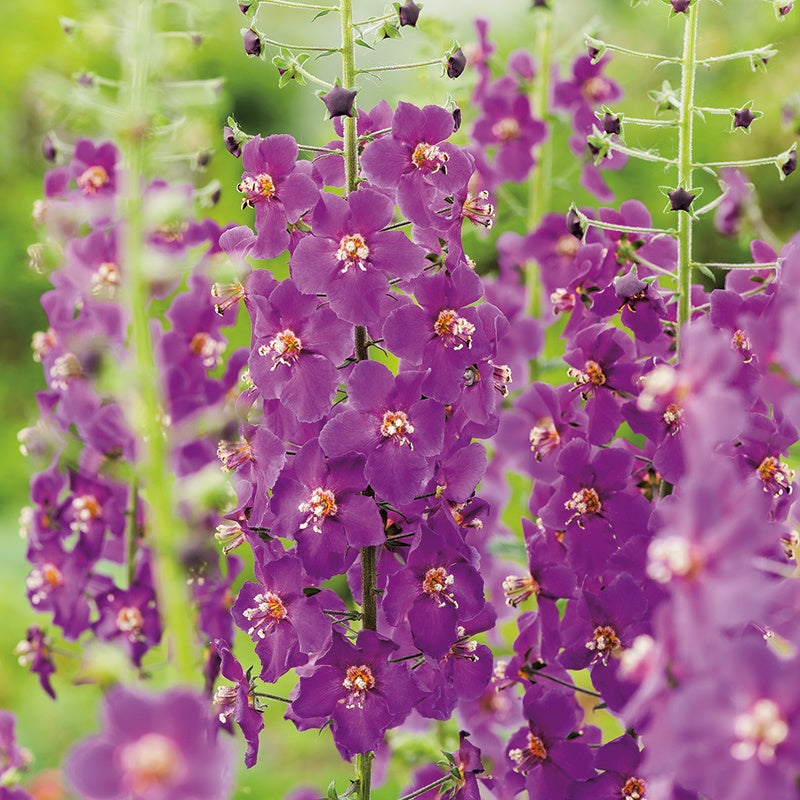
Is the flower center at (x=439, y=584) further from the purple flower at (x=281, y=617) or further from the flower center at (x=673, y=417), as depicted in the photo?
the flower center at (x=673, y=417)

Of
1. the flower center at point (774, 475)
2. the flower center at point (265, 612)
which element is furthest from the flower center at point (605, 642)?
the flower center at point (265, 612)

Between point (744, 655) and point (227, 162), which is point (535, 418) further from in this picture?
point (227, 162)

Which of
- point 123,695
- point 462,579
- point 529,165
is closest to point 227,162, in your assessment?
point 529,165

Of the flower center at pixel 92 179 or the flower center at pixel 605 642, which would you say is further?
the flower center at pixel 92 179

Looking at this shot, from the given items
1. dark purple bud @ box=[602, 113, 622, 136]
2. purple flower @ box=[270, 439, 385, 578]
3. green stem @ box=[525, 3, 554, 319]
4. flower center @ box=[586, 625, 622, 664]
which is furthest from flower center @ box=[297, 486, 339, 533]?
green stem @ box=[525, 3, 554, 319]

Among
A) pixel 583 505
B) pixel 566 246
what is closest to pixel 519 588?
pixel 583 505

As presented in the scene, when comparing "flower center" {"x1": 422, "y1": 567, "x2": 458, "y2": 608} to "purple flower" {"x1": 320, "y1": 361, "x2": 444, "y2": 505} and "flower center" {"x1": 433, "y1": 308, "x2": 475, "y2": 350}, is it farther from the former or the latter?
"flower center" {"x1": 433, "y1": 308, "x2": 475, "y2": 350}

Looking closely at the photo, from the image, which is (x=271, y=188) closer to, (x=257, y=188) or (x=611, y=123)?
(x=257, y=188)
